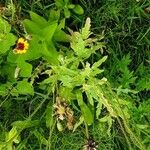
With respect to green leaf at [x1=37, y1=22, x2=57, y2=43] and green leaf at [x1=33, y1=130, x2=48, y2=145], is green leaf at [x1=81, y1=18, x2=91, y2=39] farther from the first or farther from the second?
green leaf at [x1=33, y1=130, x2=48, y2=145]

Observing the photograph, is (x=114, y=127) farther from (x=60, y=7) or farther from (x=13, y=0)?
(x=13, y=0)

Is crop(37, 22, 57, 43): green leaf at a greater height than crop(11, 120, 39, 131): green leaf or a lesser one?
greater

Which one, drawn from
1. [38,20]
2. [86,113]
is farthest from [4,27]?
[86,113]

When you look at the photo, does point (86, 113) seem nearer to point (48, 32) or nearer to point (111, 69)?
point (111, 69)

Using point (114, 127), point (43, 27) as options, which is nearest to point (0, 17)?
point (43, 27)

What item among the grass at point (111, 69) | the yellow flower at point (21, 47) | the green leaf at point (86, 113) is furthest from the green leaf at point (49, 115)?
the yellow flower at point (21, 47)

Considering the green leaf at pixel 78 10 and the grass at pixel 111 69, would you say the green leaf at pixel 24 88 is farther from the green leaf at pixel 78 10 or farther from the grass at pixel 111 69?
the green leaf at pixel 78 10

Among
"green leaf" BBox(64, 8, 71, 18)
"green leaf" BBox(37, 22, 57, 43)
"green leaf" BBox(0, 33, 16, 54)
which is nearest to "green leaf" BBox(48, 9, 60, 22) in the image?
"green leaf" BBox(64, 8, 71, 18)
